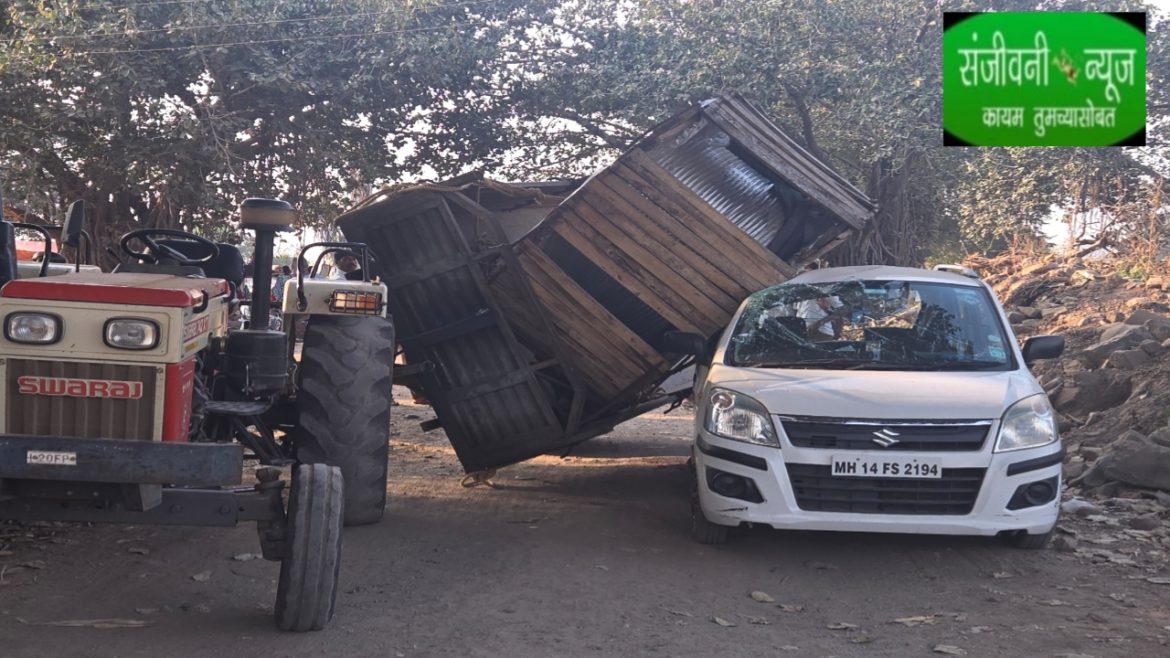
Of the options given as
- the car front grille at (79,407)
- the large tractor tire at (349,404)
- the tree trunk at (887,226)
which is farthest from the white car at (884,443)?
the tree trunk at (887,226)

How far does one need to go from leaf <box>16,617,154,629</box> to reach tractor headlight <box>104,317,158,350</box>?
1243mm

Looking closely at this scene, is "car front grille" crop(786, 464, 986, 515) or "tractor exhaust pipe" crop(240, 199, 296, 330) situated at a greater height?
"tractor exhaust pipe" crop(240, 199, 296, 330)

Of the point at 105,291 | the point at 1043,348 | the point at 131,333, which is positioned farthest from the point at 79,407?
the point at 1043,348

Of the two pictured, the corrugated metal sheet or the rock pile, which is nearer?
the corrugated metal sheet

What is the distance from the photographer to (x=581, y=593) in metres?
5.54

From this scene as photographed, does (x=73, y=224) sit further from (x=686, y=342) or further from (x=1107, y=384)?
(x=1107, y=384)

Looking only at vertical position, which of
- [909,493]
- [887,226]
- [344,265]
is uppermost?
[887,226]

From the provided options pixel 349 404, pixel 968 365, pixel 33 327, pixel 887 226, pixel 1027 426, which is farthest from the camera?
pixel 887 226

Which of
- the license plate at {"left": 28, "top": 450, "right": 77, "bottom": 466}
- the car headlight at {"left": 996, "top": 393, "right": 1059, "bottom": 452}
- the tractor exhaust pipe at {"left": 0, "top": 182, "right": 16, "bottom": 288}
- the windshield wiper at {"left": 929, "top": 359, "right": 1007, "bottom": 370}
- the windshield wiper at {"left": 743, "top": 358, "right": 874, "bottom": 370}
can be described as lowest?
the license plate at {"left": 28, "top": 450, "right": 77, "bottom": 466}

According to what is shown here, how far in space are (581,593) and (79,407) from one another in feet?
8.07

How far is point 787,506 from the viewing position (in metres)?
5.98

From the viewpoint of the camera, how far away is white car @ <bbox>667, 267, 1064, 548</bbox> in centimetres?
591

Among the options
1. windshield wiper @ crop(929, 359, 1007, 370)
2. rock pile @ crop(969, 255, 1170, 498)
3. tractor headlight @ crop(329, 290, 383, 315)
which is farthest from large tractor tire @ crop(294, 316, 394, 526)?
rock pile @ crop(969, 255, 1170, 498)

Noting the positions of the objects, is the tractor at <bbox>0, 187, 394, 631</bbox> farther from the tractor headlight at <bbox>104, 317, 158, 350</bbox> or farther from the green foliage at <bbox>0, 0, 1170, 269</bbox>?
the green foliage at <bbox>0, 0, 1170, 269</bbox>
